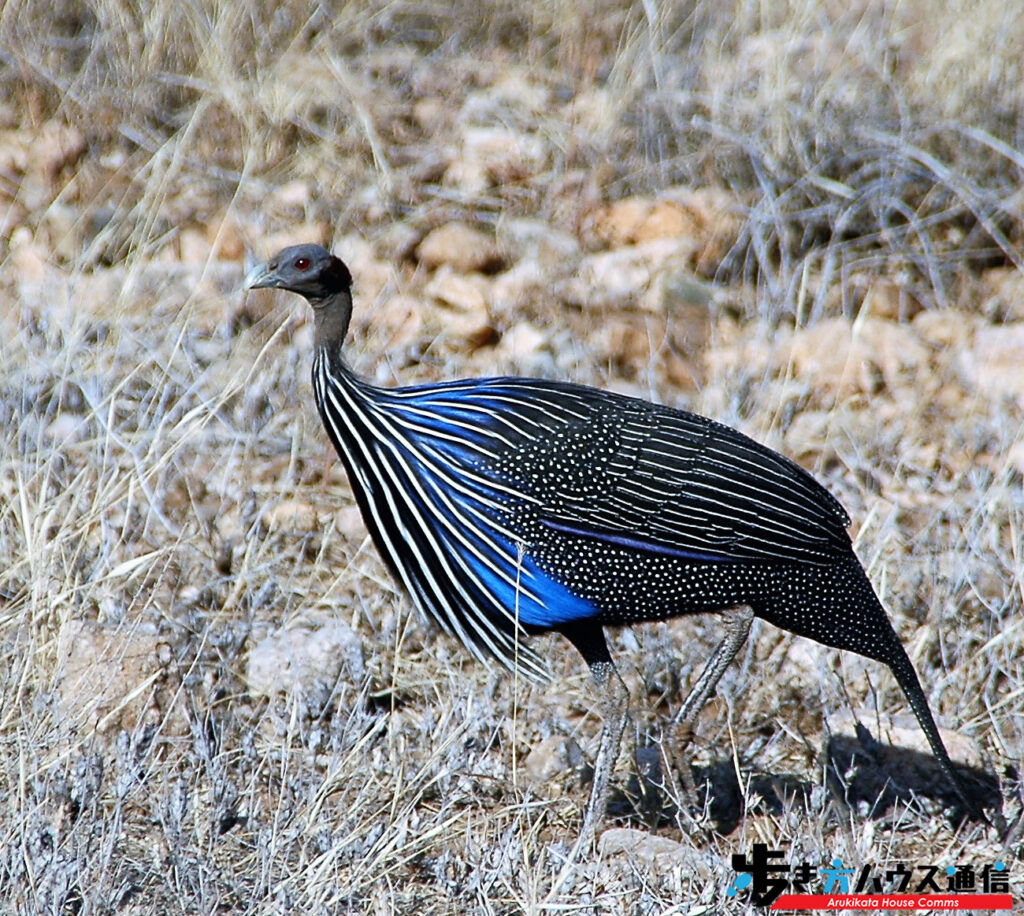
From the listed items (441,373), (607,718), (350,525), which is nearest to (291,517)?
(350,525)

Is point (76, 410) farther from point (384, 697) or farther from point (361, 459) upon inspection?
point (361, 459)

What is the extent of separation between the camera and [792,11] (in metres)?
5.50

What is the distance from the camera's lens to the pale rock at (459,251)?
15.3ft

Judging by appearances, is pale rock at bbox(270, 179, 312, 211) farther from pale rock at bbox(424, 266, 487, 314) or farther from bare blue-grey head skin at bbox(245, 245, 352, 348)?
bare blue-grey head skin at bbox(245, 245, 352, 348)

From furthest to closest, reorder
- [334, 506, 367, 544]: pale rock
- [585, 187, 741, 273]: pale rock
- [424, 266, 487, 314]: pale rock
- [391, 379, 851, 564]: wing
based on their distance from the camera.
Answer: [585, 187, 741, 273]: pale rock → [424, 266, 487, 314]: pale rock → [334, 506, 367, 544]: pale rock → [391, 379, 851, 564]: wing

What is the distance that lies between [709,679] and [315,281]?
3.62 ft

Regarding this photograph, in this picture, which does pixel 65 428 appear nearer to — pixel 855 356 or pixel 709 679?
pixel 709 679

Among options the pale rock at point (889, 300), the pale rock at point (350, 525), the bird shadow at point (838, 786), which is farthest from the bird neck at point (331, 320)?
the pale rock at point (889, 300)

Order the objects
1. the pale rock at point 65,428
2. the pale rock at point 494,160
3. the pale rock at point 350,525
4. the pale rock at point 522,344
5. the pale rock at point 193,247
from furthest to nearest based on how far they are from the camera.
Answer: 1. the pale rock at point 494,160
2. the pale rock at point 193,247
3. the pale rock at point 522,344
4. the pale rock at point 350,525
5. the pale rock at point 65,428

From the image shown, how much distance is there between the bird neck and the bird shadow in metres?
1.06

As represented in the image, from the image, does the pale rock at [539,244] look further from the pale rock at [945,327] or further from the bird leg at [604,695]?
the bird leg at [604,695]

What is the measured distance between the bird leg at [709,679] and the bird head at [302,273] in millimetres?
1015

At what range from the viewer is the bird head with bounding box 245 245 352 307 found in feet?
9.38

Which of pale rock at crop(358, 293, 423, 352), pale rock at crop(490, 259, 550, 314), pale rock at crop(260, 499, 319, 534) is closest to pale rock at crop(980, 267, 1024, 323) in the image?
pale rock at crop(490, 259, 550, 314)
